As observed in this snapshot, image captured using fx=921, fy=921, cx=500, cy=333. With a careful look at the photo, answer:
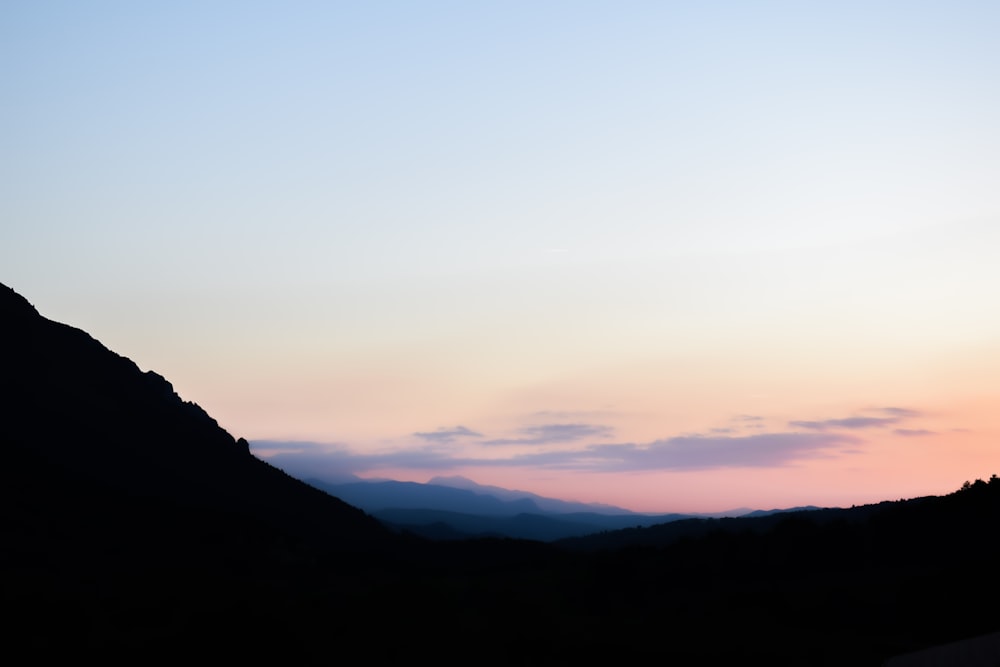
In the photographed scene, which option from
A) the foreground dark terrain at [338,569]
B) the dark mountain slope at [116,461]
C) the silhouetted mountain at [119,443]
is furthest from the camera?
the silhouetted mountain at [119,443]

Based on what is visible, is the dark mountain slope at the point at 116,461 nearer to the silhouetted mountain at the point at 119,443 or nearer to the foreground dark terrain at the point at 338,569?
the silhouetted mountain at the point at 119,443

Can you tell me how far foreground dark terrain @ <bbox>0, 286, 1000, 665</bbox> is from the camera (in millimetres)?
73438

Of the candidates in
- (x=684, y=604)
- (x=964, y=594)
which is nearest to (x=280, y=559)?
(x=684, y=604)

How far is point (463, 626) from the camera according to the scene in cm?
8562

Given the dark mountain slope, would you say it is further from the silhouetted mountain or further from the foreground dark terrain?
the foreground dark terrain

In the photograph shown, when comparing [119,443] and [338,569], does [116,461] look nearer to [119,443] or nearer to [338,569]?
[119,443]

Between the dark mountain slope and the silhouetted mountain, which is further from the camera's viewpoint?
the silhouetted mountain

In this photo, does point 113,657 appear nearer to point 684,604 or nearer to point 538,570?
point 684,604

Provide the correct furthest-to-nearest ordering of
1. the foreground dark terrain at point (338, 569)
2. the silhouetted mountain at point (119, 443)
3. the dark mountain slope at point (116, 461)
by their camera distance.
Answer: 1. the silhouetted mountain at point (119, 443)
2. the dark mountain slope at point (116, 461)
3. the foreground dark terrain at point (338, 569)

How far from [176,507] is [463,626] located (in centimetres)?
6016

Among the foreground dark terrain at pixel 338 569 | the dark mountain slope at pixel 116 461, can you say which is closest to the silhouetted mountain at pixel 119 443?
the dark mountain slope at pixel 116 461

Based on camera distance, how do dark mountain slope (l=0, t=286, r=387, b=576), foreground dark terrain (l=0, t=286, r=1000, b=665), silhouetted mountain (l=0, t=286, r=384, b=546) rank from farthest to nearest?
silhouetted mountain (l=0, t=286, r=384, b=546) < dark mountain slope (l=0, t=286, r=387, b=576) < foreground dark terrain (l=0, t=286, r=1000, b=665)

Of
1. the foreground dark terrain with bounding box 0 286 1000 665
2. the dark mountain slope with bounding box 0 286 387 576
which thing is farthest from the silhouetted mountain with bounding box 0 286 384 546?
the foreground dark terrain with bounding box 0 286 1000 665

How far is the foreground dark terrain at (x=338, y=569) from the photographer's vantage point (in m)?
73.4
